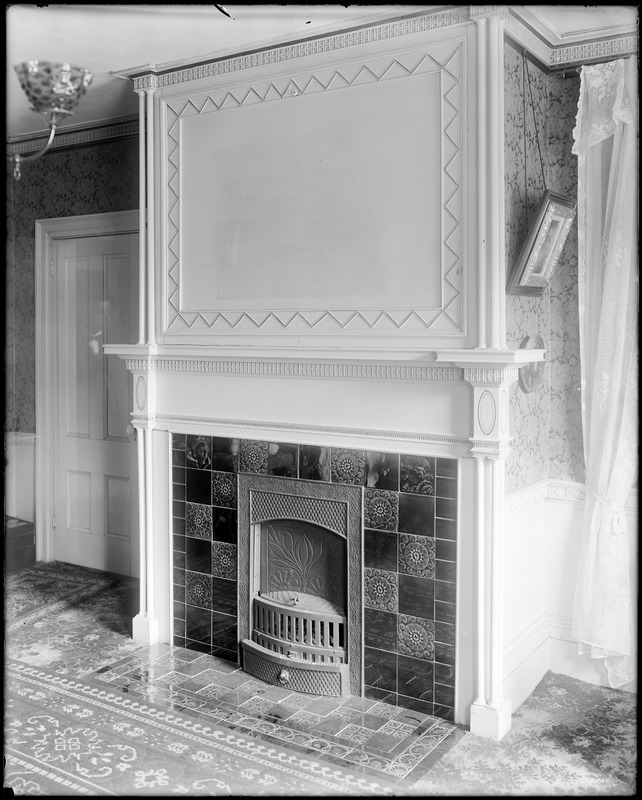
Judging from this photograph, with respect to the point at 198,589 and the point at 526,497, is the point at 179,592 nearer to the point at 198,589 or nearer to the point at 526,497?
the point at 198,589

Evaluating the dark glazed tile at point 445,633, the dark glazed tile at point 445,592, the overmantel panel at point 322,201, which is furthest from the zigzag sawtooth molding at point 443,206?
the dark glazed tile at point 445,633

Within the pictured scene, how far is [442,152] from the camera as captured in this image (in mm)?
2600

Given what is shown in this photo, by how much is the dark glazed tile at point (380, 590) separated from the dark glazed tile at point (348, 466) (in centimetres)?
30

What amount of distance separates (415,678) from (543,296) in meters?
1.40

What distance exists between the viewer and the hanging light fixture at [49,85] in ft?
4.94

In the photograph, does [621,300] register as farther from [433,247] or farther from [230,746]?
[230,746]

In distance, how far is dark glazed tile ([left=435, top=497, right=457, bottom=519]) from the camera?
2.64 metres

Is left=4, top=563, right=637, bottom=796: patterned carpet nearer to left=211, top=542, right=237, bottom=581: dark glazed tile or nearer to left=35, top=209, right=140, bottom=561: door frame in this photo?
left=211, top=542, right=237, bottom=581: dark glazed tile

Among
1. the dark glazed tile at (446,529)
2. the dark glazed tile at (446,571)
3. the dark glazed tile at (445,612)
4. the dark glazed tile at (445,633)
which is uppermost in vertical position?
the dark glazed tile at (446,529)

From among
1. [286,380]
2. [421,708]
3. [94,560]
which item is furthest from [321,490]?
[94,560]

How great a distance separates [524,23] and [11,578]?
2.95m

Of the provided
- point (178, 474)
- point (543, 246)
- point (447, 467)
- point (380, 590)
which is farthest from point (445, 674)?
point (543, 246)

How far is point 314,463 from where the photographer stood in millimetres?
2916

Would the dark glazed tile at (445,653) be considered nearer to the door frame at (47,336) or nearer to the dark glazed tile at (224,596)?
the dark glazed tile at (224,596)
